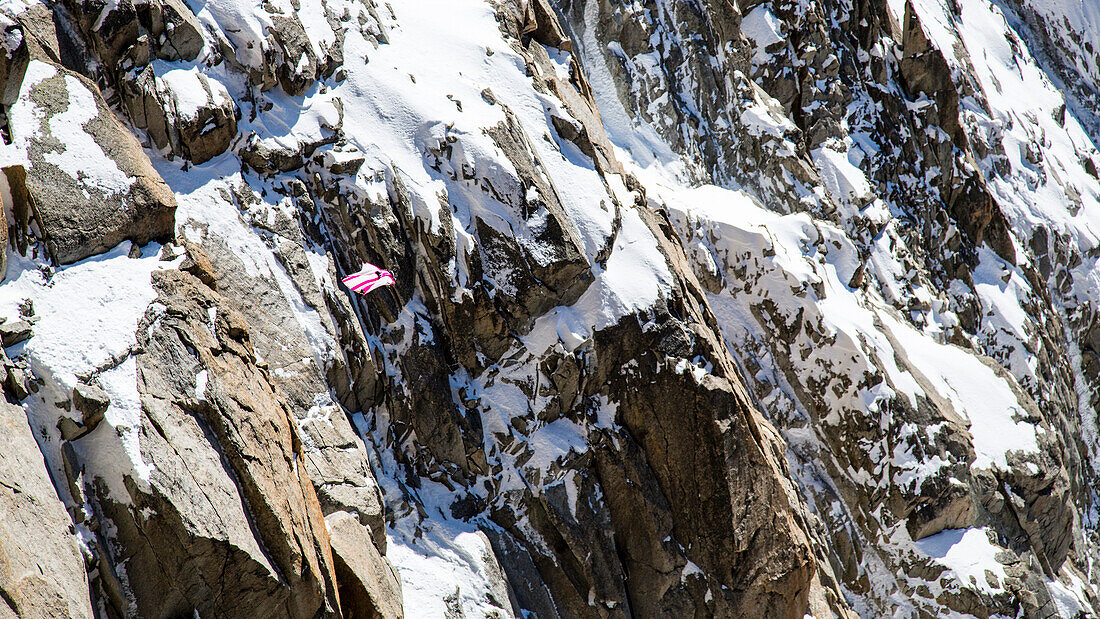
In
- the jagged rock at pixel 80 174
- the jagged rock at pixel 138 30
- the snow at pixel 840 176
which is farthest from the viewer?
the snow at pixel 840 176

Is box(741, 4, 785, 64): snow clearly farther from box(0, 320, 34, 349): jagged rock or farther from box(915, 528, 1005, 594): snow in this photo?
box(0, 320, 34, 349): jagged rock

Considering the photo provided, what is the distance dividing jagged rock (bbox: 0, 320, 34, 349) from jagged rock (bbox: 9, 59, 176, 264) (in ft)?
4.35

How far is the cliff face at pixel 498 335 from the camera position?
924cm

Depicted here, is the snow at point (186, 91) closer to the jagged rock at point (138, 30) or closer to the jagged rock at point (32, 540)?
the jagged rock at point (138, 30)

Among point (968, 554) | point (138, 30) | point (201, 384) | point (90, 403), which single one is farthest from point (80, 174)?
point (968, 554)

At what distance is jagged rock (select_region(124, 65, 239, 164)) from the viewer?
13062 millimetres

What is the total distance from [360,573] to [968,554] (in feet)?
48.6

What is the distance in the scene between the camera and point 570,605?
13914 millimetres

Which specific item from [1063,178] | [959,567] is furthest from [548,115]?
[1063,178]

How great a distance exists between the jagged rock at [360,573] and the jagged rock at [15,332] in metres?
4.67

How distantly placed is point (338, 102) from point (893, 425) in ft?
49.4

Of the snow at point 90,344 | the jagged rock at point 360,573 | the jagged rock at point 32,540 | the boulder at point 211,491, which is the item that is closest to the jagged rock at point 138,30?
the snow at point 90,344

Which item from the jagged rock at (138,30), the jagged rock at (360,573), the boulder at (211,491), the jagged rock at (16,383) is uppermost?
the jagged rock at (138,30)

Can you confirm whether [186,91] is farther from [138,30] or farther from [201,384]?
[201,384]
